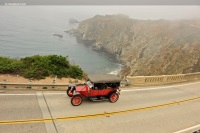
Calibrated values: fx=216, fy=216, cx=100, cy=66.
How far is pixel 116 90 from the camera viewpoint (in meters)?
14.1

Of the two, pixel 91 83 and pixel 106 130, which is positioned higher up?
pixel 91 83

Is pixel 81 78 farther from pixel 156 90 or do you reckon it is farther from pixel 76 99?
pixel 76 99

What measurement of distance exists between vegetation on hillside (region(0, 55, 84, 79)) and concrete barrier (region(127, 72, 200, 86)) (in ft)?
17.6

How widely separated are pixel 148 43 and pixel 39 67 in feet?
199

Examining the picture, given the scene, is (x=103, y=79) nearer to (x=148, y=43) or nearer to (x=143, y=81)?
(x=143, y=81)

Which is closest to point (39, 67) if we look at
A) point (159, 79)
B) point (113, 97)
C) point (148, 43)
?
point (113, 97)

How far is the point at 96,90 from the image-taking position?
43.7ft

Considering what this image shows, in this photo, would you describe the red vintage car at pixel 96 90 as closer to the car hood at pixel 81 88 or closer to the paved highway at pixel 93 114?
the car hood at pixel 81 88

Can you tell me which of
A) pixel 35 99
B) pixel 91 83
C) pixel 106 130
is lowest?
pixel 106 130

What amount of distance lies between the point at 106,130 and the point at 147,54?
58860mm

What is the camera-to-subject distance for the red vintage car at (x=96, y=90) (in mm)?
12846

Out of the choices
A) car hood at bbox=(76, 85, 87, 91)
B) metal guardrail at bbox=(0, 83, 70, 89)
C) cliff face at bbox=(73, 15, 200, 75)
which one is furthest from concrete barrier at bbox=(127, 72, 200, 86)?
cliff face at bbox=(73, 15, 200, 75)

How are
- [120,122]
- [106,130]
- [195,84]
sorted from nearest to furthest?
[106,130], [120,122], [195,84]

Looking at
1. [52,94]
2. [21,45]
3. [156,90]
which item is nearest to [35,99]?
[52,94]
